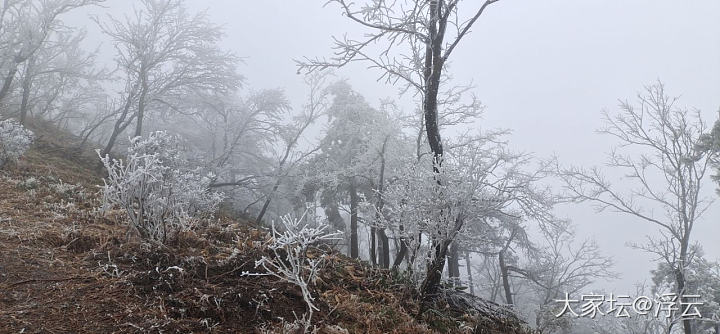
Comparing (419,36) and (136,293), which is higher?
(419,36)

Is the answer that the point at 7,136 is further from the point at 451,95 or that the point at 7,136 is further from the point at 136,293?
the point at 451,95

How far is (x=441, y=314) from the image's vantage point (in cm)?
427

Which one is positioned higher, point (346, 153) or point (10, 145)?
point (346, 153)

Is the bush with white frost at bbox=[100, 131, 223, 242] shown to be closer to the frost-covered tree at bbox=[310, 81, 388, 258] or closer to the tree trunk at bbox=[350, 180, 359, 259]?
the frost-covered tree at bbox=[310, 81, 388, 258]

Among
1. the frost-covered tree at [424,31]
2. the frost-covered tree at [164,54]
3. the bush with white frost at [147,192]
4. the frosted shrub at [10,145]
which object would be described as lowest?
the bush with white frost at [147,192]

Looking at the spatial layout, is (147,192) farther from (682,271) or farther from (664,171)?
(664,171)

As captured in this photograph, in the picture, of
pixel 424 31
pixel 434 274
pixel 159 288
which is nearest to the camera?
pixel 159 288

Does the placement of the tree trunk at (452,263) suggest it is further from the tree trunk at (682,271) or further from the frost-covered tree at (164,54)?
the frost-covered tree at (164,54)

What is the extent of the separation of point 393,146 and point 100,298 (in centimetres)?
1226

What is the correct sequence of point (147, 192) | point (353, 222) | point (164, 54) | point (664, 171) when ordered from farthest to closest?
point (353, 222)
point (164, 54)
point (664, 171)
point (147, 192)

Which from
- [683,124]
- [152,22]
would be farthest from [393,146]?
[152,22]

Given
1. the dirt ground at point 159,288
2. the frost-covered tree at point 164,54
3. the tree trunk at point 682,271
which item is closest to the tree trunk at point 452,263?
the dirt ground at point 159,288

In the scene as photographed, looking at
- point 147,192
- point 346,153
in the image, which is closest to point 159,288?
point 147,192

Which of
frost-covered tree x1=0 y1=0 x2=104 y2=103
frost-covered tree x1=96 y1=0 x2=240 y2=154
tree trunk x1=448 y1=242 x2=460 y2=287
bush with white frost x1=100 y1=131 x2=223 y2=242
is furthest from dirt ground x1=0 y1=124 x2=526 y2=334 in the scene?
frost-covered tree x1=0 y1=0 x2=104 y2=103
